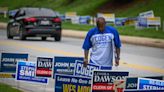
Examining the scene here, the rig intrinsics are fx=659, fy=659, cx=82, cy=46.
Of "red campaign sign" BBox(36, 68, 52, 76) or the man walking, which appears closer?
the man walking

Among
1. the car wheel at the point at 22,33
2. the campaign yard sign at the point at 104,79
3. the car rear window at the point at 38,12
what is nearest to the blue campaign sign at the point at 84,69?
the campaign yard sign at the point at 104,79

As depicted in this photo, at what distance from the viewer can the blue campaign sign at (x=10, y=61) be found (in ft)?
45.6

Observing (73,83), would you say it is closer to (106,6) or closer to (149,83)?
(149,83)

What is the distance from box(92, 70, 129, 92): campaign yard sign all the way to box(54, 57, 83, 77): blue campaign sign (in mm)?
2154

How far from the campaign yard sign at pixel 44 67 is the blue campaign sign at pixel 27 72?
134mm

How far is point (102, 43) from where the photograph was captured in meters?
12.2

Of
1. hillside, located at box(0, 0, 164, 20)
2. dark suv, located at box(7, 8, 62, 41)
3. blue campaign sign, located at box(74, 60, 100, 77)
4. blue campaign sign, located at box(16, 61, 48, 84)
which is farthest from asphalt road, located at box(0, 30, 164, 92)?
hillside, located at box(0, 0, 164, 20)

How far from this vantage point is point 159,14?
4178cm

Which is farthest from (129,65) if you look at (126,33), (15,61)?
(126,33)

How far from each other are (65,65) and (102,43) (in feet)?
2.93

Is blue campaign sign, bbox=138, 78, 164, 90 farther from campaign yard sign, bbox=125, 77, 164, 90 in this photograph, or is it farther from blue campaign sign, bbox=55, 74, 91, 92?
blue campaign sign, bbox=55, 74, 91, 92

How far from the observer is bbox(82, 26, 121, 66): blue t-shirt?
39.6 feet

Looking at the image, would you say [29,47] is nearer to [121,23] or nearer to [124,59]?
[124,59]

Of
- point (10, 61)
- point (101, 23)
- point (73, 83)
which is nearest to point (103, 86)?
point (73, 83)
